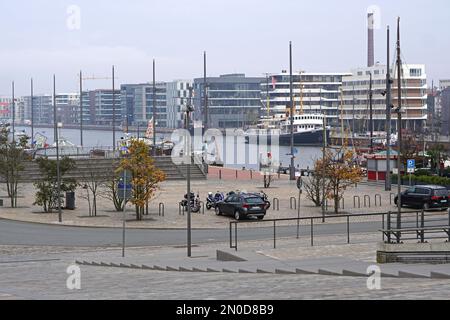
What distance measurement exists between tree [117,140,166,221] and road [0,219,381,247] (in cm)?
285

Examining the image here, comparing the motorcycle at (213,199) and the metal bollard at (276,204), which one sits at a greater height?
the motorcycle at (213,199)

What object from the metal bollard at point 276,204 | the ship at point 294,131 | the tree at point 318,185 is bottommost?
the metal bollard at point 276,204

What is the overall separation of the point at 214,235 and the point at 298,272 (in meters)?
14.1

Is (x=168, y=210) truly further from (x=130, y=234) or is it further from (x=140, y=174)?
(x=130, y=234)

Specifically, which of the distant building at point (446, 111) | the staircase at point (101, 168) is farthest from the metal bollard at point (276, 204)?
the distant building at point (446, 111)

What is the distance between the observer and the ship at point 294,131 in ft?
520

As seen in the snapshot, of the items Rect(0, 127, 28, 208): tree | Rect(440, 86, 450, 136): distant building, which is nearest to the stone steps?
Rect(0, 127, 28, 208): tree

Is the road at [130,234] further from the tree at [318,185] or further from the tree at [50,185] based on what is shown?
the tree at [318,185]

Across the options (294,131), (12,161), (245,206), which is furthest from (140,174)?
(294,131)

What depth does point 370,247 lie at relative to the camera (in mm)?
23281

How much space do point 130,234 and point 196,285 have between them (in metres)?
16.9

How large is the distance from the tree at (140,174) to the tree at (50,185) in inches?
150
